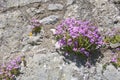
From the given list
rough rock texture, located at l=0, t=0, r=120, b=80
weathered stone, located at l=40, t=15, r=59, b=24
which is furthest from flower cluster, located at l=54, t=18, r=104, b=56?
weathered stone, located at l=40, t=15, r=59, b=24

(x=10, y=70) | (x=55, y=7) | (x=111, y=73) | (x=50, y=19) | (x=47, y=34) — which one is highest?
(x=55, y=7)

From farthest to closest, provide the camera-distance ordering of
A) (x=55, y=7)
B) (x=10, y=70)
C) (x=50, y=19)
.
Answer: (x=55, y=7) < (x=50, y=19) < (x=10, y=70)

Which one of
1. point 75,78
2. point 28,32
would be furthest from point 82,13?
point 75,78

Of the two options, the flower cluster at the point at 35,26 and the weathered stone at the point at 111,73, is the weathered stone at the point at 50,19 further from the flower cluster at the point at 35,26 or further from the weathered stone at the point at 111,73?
the weathered stone at the point at 111,73

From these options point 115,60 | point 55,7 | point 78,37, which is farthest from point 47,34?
point 115,60

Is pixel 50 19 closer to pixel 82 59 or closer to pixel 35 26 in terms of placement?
pixel 35 26

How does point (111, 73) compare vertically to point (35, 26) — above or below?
below

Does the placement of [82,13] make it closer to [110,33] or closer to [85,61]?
[110,33]
